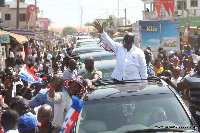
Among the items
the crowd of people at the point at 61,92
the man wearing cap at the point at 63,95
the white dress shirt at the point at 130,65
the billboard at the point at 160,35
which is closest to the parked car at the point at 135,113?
the crowd of people at the point at 61,92

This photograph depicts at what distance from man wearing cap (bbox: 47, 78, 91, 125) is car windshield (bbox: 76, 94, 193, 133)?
1101mm

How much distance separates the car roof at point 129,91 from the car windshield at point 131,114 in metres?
0.07

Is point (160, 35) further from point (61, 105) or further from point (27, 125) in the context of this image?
point (27, 125)

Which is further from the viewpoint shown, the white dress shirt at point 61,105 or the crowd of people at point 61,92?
the white dress shirt at point 61,105

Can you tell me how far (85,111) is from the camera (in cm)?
540

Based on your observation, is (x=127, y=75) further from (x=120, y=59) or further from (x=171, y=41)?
(x=171, y=41)

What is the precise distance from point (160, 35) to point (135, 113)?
53.8 ft

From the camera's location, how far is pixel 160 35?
70.4ft

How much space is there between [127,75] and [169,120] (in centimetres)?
259

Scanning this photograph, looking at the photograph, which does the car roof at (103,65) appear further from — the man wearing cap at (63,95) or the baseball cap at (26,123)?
the baseball cap at (26,123)

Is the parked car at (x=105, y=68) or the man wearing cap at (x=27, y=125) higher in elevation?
the parked car at (x=105, y=68)

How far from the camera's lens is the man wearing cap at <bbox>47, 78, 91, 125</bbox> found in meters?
6.54

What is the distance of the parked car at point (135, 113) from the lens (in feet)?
16.9

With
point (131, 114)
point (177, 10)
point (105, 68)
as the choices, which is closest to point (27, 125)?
point (131, 114)
